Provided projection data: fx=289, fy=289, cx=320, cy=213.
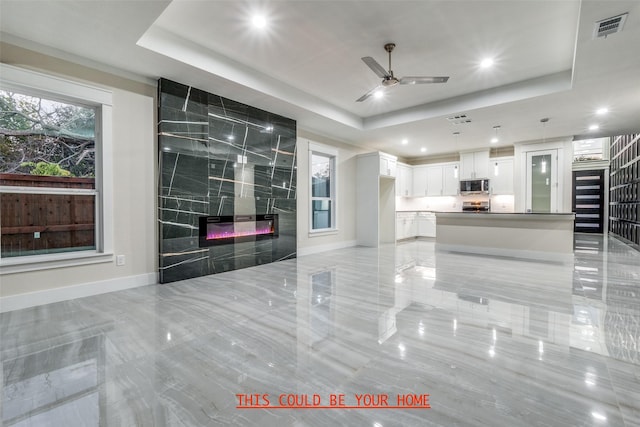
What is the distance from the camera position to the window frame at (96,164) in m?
2.94

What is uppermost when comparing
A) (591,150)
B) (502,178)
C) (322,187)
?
(591,150)

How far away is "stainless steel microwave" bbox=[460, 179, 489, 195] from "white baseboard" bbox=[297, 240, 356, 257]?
389cm

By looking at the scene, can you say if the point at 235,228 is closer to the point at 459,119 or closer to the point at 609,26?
the point at 459,119

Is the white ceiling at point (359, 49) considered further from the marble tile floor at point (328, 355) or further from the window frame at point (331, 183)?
the marble tile floor at point (328, 355)

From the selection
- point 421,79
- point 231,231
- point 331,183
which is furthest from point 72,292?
point 331,183

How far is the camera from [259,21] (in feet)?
10.1

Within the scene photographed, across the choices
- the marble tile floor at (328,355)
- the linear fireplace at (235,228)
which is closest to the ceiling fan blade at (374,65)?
the marble tile floor at (328,355)

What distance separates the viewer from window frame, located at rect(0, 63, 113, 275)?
116 inches

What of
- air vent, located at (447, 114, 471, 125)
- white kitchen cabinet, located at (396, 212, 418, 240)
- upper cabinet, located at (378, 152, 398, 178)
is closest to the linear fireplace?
upper cabinet, located at (378, 152, 398, 178)

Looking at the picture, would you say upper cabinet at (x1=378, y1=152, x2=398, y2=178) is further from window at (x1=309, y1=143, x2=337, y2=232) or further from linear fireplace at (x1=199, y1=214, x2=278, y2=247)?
linear fireplace at (x1=199, y1=214, x2=278, y2=247)

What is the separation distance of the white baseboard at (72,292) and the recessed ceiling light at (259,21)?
3.36 metres

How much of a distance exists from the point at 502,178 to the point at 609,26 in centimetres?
599

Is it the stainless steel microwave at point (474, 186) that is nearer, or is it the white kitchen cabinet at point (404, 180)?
the stainless steel microwave at point (474, 186)

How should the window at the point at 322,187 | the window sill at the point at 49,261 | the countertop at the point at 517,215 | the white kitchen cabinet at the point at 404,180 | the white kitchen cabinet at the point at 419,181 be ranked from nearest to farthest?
1. the window sill at the point at 49,261
2. the countertop at the point at 517,215
3. the window at the point at 322,187
4. the white kitchen cabinet at the point at 404,180
5. the white kitchen cabinet at the point at 419,181
